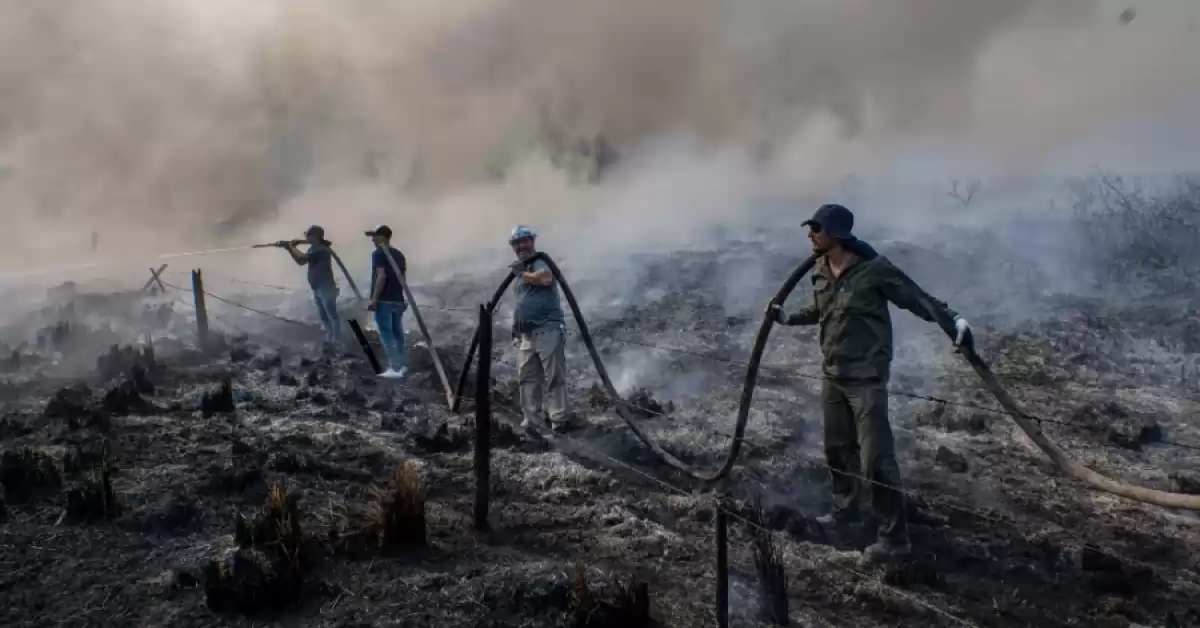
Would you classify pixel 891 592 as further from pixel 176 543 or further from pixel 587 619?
pixel 176 543

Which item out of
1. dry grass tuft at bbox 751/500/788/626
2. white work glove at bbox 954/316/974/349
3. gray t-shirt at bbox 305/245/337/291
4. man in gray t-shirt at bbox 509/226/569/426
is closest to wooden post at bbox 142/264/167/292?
gray t-shirt at bbox 305/245/337/291

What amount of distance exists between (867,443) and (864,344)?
586 millimetres

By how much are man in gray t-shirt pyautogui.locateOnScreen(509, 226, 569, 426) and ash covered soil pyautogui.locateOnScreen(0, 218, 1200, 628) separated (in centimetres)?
35

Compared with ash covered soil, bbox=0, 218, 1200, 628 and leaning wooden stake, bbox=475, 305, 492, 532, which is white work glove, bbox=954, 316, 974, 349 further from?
leaning wooden stake, bbox=475, 305, 492, 532

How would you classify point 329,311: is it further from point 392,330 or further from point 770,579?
point 770,579

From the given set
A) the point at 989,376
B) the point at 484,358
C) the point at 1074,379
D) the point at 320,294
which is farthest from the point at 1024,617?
the point at 320,294

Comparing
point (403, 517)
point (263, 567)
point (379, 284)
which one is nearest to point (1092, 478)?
point (403, 517)

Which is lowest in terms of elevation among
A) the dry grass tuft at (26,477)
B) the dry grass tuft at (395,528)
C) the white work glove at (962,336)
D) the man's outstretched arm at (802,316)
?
the dry grass tuft at (395,528)

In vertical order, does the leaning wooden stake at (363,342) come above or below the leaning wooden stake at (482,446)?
above

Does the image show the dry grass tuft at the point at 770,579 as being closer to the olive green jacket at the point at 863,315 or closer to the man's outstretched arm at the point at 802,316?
the olive green jacket at the point at 863,315

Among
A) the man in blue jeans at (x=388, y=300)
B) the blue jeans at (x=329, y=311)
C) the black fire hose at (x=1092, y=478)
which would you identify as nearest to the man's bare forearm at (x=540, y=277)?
the man in blue jeans at (x=388, y=300)

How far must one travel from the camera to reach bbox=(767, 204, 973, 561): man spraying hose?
4.59 metres

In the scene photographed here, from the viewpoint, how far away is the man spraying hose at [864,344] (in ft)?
15.1

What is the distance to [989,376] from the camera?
12.7 ft
